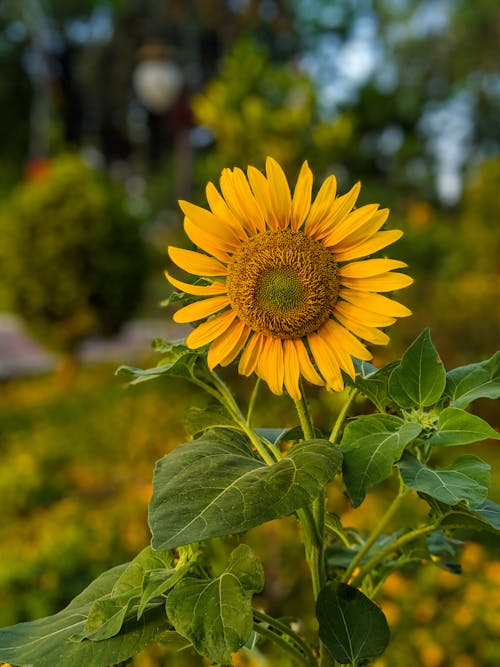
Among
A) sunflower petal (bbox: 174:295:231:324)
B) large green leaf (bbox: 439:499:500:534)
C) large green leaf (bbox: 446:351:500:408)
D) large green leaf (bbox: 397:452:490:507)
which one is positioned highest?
sunflower petal (bbox: 174:295:231:324)

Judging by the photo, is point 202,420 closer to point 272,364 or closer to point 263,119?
point 272,364

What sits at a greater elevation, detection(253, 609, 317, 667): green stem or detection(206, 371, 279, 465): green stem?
detection(206, 371, 279, 465): green stem

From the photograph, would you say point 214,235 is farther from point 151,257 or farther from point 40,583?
point 151,257

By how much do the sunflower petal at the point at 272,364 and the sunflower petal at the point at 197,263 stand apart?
8cm

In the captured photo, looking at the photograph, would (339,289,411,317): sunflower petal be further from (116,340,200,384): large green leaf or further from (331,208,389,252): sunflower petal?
(116,340,200,384): large green leaf

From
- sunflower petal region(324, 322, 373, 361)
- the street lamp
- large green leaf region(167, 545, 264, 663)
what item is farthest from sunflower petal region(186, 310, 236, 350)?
the street lamp

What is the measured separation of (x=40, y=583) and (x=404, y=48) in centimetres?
1651

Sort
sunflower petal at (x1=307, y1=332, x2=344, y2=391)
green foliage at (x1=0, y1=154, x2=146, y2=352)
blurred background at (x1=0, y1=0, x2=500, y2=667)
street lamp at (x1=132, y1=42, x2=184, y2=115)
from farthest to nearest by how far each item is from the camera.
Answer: street lamp at (x1=132, y1=42, x2=184, y2=115) → green foliage at (x1=0, y1=154, x2=146, y2=352) → blurred background at (x1=0, y1=0, x2=500, y2=667) → sunflower petal at (x1=307, y1=332, x2=344, y2=391)

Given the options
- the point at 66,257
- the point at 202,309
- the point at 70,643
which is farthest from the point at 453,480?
the point at 66,257

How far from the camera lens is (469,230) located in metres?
8.77

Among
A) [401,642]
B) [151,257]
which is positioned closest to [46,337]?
[151,257]

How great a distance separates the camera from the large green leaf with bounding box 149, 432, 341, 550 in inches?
25.6

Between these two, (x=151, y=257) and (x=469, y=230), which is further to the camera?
(x=151, y=257)

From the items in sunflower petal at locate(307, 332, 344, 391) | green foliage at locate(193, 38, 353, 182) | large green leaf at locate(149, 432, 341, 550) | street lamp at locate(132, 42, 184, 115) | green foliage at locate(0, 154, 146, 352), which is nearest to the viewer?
large green leaf at locate(149, 432, 341, 550)
